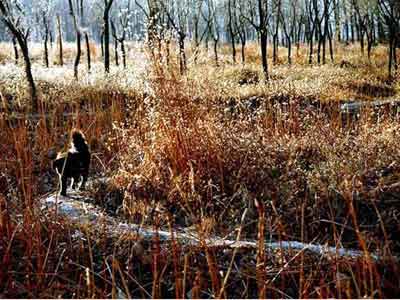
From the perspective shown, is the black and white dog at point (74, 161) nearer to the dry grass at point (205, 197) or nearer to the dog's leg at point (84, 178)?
the dog's leg at point (84, 178)

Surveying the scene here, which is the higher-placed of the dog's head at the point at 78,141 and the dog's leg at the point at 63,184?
the dog's head at the point at 78,141

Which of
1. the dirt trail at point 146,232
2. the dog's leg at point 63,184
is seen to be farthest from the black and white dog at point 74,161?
the dirt trail at point 146,232

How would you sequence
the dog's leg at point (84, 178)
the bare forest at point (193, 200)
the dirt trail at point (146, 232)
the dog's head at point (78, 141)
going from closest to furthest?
the bare forest at point (193, 200) < the dirt trail at point (146, 232) < the dog's head at point (78, 141) < the dog's leg at point (84, 178)

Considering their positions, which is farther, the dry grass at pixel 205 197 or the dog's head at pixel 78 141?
the dog's head at pixel 78 141

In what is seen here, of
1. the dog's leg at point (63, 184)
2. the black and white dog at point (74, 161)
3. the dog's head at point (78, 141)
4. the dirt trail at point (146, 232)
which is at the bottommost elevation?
the dirt trail at point (146, 232)

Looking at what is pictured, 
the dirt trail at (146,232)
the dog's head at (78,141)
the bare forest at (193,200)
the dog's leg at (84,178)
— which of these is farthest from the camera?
the dog's leg at (84,178)

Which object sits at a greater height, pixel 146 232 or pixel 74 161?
pixel 74 161

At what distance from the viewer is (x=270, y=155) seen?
13.3 feet

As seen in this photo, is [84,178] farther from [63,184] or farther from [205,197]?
[205,197]

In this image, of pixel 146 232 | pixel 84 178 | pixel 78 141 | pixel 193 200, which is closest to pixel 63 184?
pixel 84 178

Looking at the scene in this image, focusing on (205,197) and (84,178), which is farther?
(84,178)

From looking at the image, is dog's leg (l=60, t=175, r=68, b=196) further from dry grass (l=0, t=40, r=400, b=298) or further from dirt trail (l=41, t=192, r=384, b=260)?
dry grass (l=0, t=40, r=400, b=298)

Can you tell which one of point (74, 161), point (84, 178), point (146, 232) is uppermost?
point (74, 161)

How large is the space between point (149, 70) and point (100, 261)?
1.96 m
